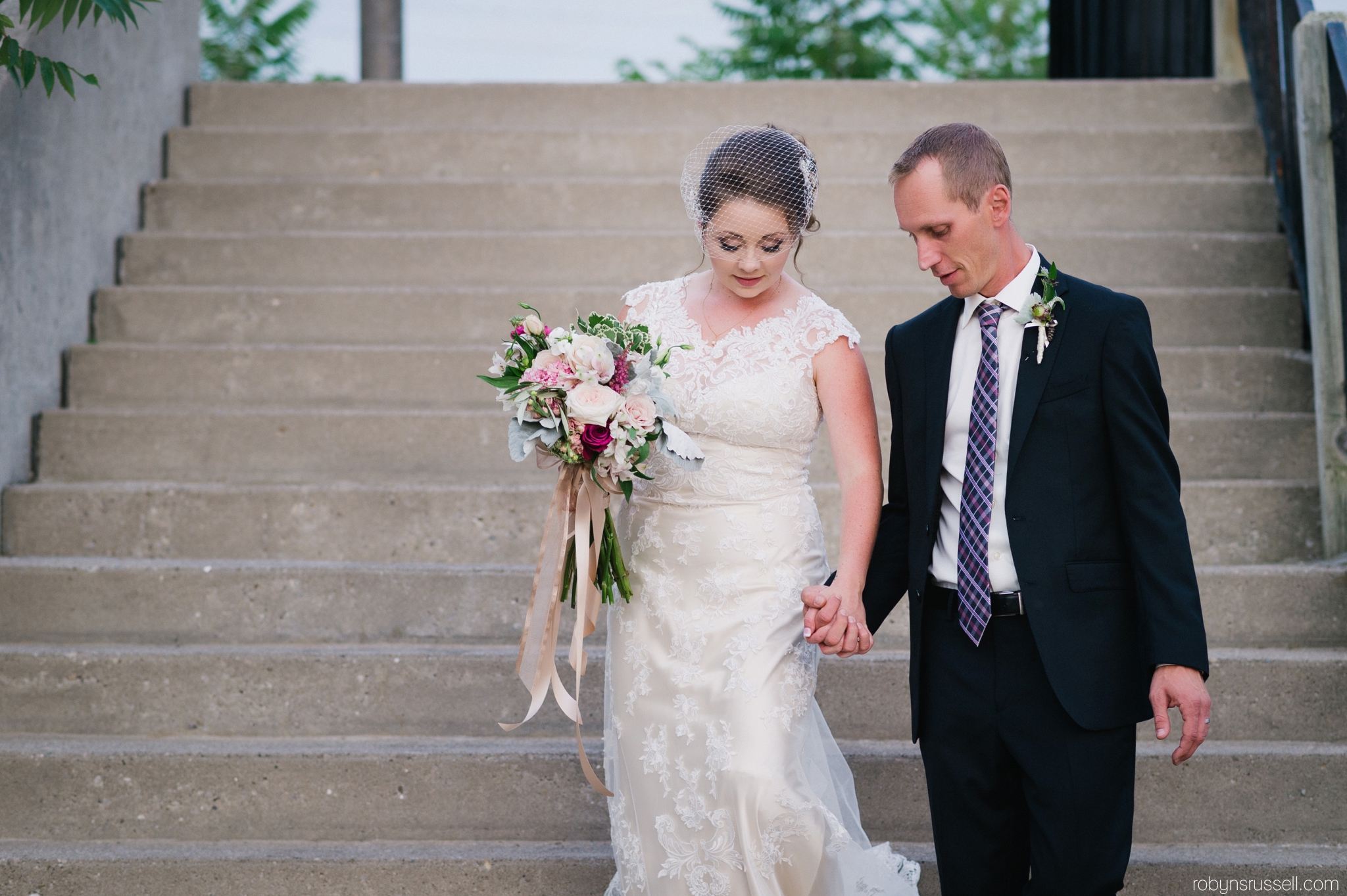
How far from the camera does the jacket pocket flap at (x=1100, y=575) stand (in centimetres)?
245

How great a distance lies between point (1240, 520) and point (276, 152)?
5062 millimetres

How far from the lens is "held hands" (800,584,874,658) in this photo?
2623mm

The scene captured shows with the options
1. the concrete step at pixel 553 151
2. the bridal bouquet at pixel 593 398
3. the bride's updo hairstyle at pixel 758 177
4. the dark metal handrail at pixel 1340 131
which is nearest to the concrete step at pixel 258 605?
the bridal bouquet at pixel 593 398

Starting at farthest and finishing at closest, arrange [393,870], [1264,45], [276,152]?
[276,152] → [1264,45] → [393,870]

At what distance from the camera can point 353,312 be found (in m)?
5.43

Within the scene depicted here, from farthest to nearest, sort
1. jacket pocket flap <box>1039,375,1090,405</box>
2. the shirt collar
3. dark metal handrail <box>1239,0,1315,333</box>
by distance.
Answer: dark metal handrail <box>1239,0,1315,333</box> → the shirt collar → jacket pocket flap <box>1039,375,1090,405</box>

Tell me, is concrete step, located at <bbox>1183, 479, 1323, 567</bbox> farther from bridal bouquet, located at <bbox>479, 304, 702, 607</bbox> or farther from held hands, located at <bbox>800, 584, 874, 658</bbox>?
bridal bouquet, located at <bbox>479, 304, 702, 607</bbox>

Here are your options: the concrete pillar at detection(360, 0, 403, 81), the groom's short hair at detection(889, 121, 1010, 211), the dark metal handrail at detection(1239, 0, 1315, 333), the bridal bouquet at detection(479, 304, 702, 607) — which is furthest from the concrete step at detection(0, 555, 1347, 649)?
the concrete pillar at detection(360, 0, 403, 81)

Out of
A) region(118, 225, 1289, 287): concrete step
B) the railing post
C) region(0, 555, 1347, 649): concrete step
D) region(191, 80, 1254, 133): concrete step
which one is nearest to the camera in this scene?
region(0, 555, 1347, 649): concrete step

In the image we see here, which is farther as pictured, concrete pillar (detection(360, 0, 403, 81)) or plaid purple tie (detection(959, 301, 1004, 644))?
concrete pillar (detection(360, 0, 403, 81))

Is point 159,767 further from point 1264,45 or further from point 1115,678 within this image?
point 1264,45

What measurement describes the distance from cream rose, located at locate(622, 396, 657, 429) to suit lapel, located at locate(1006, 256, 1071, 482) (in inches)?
31.1

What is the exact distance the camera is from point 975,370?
103 inches

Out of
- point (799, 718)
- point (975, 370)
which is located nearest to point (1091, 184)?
point (975, 370)
